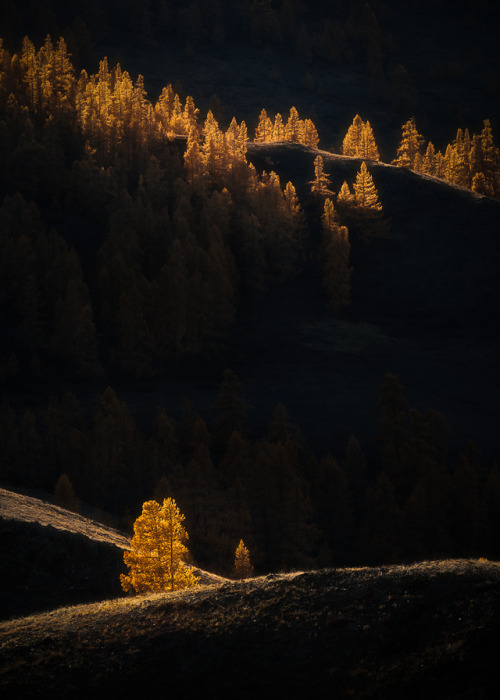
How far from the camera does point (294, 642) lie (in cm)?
1560

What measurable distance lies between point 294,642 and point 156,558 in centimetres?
1146

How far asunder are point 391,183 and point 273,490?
290ft

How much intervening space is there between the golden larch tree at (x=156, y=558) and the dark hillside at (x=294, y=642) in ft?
20.0

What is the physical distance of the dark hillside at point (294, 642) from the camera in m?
13.1

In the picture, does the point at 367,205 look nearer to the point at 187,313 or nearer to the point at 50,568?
the point at 187,313

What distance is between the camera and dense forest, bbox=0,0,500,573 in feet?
166

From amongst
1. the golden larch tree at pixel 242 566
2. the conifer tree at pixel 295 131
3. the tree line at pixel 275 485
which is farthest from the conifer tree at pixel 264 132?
the golden larch tree at pixel 242 566

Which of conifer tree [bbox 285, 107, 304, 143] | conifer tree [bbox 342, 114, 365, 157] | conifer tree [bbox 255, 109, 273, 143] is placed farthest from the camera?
conifer tree [bbox 285, 107, 304, 143]

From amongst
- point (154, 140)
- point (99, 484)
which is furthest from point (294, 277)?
point (99, 484)

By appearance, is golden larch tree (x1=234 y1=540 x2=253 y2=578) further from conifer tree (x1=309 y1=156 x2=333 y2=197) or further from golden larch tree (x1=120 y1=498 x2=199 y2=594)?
conifer tree (x1=309 y1=156 x2=333 y2=197)

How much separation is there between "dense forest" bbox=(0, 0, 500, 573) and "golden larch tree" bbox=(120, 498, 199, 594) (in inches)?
798

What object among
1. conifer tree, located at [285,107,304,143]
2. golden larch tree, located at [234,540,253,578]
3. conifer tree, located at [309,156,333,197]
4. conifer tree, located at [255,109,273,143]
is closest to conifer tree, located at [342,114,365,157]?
conifer tree, located at [285,107,304,143]

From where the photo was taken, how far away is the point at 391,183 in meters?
122

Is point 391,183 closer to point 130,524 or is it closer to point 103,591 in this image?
point 130,524
